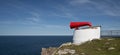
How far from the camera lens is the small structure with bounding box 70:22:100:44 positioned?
35719mm

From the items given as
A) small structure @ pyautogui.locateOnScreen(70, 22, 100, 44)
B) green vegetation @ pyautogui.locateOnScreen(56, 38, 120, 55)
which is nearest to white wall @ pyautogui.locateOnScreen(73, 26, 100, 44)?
small structure @ pyautogui.locateOnScreen(70, 22, 100, 44)

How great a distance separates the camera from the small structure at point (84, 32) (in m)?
35.7

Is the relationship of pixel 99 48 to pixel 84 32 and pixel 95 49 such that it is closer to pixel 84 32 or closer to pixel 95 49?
pixel 95 49

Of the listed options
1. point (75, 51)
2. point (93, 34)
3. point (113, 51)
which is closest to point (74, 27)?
point (93, 34)

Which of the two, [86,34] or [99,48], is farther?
[86,34]

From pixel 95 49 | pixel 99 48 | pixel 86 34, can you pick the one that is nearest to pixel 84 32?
pixel 86 34

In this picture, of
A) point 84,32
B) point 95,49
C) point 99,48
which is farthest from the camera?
point 84,32

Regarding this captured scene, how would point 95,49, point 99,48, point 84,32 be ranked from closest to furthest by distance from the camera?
point 95,49 → point 99,48 → point 84,32

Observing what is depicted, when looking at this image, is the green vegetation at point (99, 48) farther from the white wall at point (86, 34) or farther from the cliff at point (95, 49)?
the white wall at point (86, 34)

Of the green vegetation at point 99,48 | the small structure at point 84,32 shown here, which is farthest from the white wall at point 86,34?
the green vegetation at point 99,48

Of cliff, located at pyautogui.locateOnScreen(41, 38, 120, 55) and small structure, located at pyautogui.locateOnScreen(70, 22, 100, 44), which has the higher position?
small structure, located at pyautogui.locateOnScreen(70, 22, 100, 44)

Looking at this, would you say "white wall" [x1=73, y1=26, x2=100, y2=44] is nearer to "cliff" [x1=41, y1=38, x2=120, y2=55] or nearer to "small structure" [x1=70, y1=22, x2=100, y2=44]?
"small structure" [x1=70, y1=22, x2=100, y2=44]

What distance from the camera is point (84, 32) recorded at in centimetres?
3572

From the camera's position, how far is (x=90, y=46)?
3158 cm
